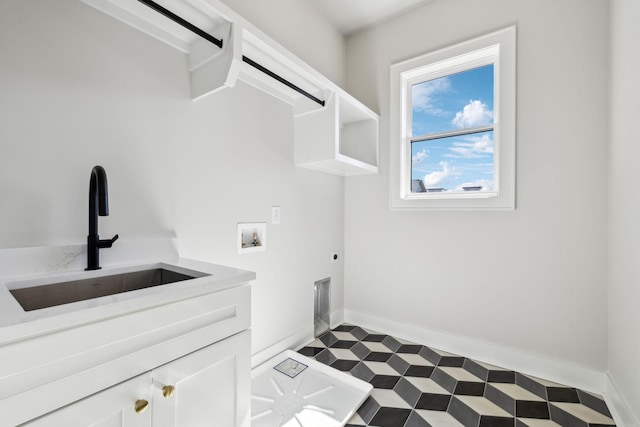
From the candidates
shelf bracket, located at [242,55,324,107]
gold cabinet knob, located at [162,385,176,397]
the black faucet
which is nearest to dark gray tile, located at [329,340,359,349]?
gold cabinet knob, located at [162,385,176,397]

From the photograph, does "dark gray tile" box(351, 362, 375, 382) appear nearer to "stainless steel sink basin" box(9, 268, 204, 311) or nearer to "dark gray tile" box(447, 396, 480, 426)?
"dark gray tile" box(447, 396, 480, 426)

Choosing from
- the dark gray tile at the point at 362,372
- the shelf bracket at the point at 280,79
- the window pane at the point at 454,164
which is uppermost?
the shelf bracket at the point at 280,79

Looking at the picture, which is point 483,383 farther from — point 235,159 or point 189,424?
point 235,159

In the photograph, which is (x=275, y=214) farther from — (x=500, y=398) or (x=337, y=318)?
(x=500, y=398)

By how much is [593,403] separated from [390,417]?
1196mm

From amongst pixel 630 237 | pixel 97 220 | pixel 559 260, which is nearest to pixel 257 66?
Answer: pixel 97 220

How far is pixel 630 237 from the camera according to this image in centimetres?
140

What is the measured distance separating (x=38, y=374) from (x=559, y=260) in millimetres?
2493

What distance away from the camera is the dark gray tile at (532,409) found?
1.55m

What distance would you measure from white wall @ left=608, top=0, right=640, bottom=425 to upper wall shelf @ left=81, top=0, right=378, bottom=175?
1506 mm

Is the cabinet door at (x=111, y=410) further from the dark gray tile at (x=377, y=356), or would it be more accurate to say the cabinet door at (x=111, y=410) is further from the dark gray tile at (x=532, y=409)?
the dark gray tile at (x=532, y=409)

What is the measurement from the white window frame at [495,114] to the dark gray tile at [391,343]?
3.69 ft

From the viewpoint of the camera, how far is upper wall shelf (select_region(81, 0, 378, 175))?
1.30 metres

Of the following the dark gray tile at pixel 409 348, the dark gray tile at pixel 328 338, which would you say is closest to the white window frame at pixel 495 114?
the dark gray tile at pixel 409 348
